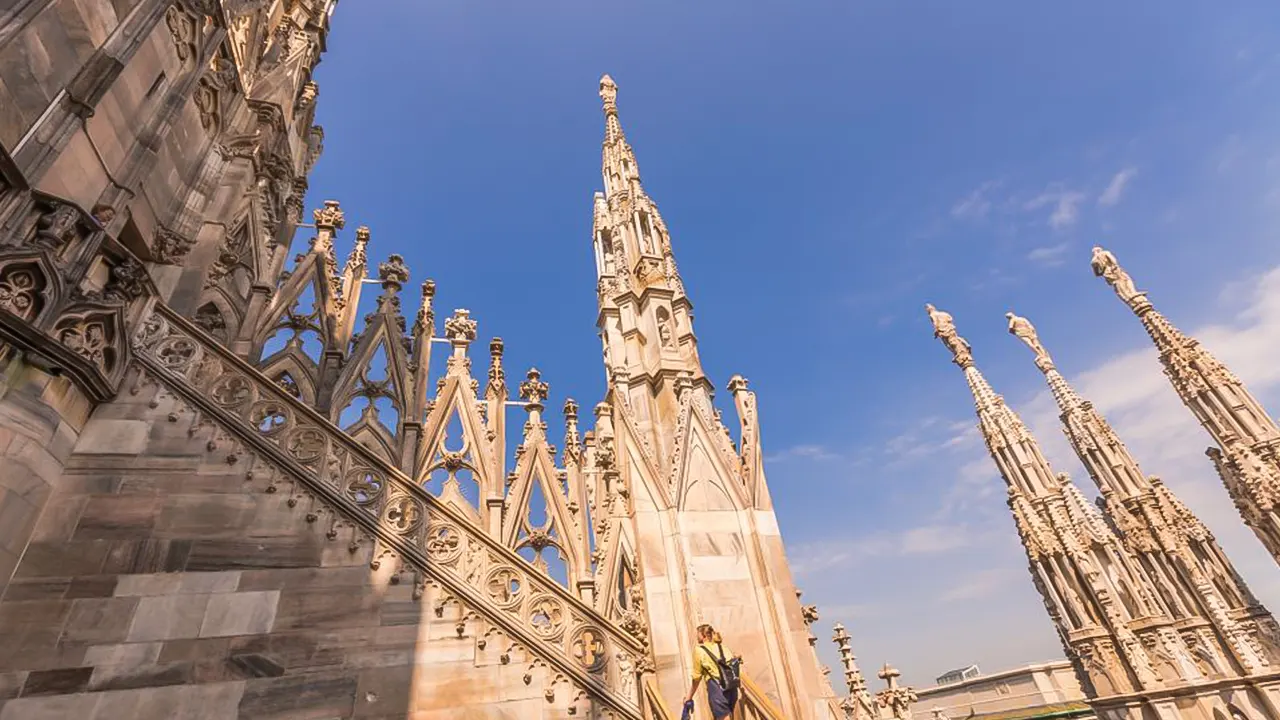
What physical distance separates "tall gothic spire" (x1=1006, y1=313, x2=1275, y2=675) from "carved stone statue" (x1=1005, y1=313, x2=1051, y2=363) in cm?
471

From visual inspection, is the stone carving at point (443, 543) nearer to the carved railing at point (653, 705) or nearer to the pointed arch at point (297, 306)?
the carved railing at point (653, 705)

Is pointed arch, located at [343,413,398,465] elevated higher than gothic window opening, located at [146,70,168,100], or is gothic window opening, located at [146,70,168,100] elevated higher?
gothic window opening, located at [146,70,168,100]

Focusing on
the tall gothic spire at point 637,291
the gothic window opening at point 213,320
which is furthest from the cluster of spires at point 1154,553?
the gothic window opening at point 213,320

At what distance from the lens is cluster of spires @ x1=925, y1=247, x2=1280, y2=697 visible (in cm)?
1961

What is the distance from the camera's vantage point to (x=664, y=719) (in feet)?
19.1

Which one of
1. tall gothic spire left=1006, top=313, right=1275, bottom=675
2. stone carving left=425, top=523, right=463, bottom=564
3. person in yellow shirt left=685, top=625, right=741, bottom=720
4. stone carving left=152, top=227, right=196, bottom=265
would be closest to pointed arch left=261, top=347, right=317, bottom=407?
stone carving left=152, top=227, right=196, bottom=265

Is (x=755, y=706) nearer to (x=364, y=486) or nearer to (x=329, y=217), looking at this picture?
(x=364, y=486)

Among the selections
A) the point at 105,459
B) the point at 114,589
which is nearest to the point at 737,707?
the point at 114,589

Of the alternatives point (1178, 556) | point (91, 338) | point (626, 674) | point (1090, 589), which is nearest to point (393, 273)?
point (91, 338)

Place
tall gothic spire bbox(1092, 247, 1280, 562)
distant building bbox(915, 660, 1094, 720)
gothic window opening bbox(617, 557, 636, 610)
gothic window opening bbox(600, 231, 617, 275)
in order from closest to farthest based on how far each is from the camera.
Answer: gothic window opening bbox(617, 557, 636, 610)
gothic window opening bbox(600, 231, 617, 275)
tall gothic spire bbox(1092, 247, 1280, 562)
distant building bbox(915, 660, 1094, 720)

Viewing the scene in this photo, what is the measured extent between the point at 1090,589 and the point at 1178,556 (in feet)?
13.3

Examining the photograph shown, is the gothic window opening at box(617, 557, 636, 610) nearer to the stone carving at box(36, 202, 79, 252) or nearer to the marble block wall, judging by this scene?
the marble block wall

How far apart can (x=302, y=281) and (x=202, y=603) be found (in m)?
8.79

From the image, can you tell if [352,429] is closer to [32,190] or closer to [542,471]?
[542,471]
